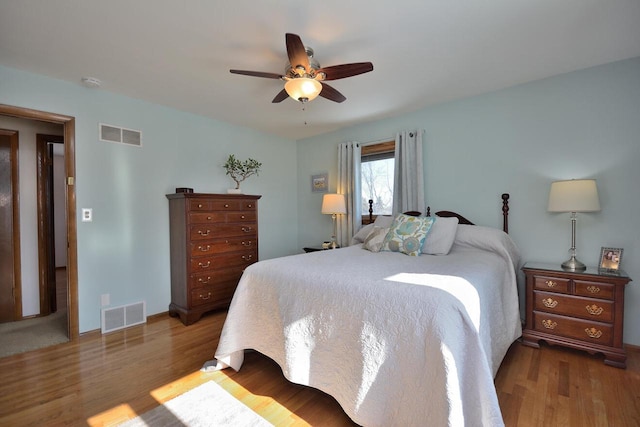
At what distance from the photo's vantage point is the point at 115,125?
114 inches

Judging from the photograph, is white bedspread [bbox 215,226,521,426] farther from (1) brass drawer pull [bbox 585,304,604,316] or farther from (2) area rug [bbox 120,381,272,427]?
(1) brass drawer pull [bbox 585,304,604,316]

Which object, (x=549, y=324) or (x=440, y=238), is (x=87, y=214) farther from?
(x=549, y=324)

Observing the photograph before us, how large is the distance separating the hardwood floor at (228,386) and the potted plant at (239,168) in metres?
2.03

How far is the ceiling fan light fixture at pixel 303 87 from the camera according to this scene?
1.95m

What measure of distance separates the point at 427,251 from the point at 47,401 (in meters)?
2.88

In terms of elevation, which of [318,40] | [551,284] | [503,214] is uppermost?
[318,40]

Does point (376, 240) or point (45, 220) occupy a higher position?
point (45, 220)

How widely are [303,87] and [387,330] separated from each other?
1.62 meters

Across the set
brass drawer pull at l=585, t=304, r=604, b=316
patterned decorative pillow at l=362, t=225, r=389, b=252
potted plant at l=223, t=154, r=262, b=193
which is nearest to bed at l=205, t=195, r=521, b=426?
patterned decorative pillow at l=362, t=225, r=389, b=252

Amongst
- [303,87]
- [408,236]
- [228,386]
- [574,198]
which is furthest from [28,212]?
[574,198]

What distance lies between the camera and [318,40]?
1.99 m

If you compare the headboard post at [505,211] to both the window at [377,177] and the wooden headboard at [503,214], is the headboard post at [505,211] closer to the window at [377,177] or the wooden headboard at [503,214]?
the wooden headboard at [503,214]

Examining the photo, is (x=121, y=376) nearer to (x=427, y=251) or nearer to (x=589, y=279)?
(x=427, y=251)

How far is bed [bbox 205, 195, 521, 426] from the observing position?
3.97 feet
